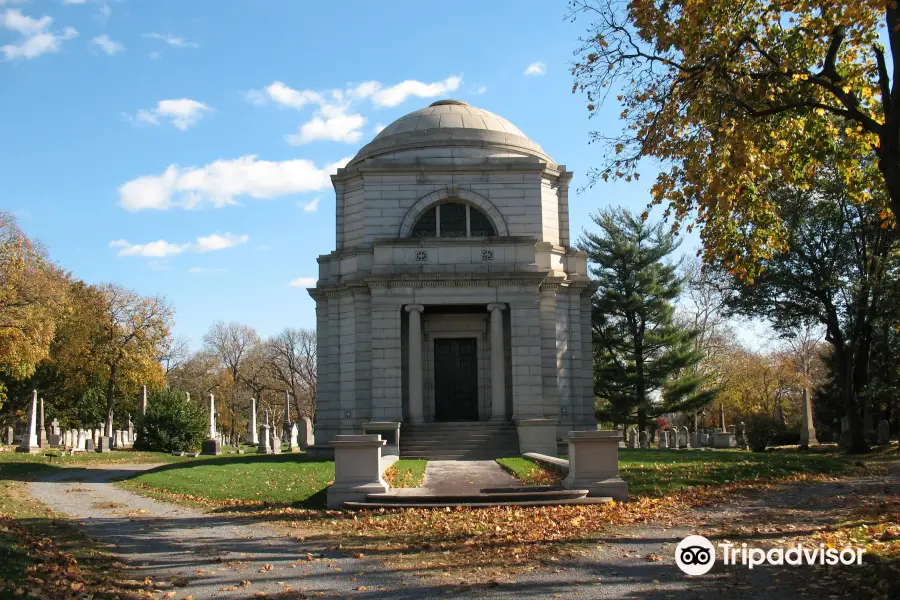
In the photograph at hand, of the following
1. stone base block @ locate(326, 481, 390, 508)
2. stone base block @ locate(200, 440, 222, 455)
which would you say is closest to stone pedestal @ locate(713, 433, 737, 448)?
stone base block @ locate(200, 440, 222, 455)

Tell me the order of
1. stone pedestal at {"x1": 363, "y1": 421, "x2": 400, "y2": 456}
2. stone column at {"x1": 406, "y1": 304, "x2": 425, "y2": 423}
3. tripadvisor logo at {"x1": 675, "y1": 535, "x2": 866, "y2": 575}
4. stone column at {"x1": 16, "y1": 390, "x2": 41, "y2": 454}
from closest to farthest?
tripadvisor logo at {"x1": 675, "y1": 535, "x2": 866, "y2": 575} < stone pedestal at {"x1": 363, "y1": 421, "x2": 400, "y2": 456} < stone column at {"x1": 406, "y1": 304, "x2": 425, "y2": 423} < stone column at {"x1": 16, "y1": 390, "x2": 41, "y2": 454}

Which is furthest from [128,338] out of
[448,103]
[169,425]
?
[448,103]

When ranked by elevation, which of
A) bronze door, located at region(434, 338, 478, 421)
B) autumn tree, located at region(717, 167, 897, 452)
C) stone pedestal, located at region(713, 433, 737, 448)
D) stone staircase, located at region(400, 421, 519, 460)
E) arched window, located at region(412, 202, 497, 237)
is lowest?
stone pedestal, located at region(713, 433, 737, 448)

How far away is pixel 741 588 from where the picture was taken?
339 inches

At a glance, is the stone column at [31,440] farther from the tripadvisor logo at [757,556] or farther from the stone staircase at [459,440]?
the tripadvisor logo at [757,556]

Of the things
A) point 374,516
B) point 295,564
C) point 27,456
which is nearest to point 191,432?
point 27,456

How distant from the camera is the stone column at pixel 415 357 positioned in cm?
2789

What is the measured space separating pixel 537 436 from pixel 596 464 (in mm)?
9493

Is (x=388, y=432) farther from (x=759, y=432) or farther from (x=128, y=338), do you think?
(x=128, y=338)

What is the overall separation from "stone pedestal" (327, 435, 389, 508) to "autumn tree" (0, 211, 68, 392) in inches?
853

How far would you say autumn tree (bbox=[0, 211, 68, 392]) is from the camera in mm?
32219

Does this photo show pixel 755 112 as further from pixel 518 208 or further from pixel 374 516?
→ pixel 518 208

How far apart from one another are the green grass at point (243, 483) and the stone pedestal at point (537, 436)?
5955 mm

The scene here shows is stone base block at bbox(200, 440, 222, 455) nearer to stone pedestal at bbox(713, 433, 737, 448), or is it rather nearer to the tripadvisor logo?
stone pedestal at bbox(713, 433, 737, 448)
